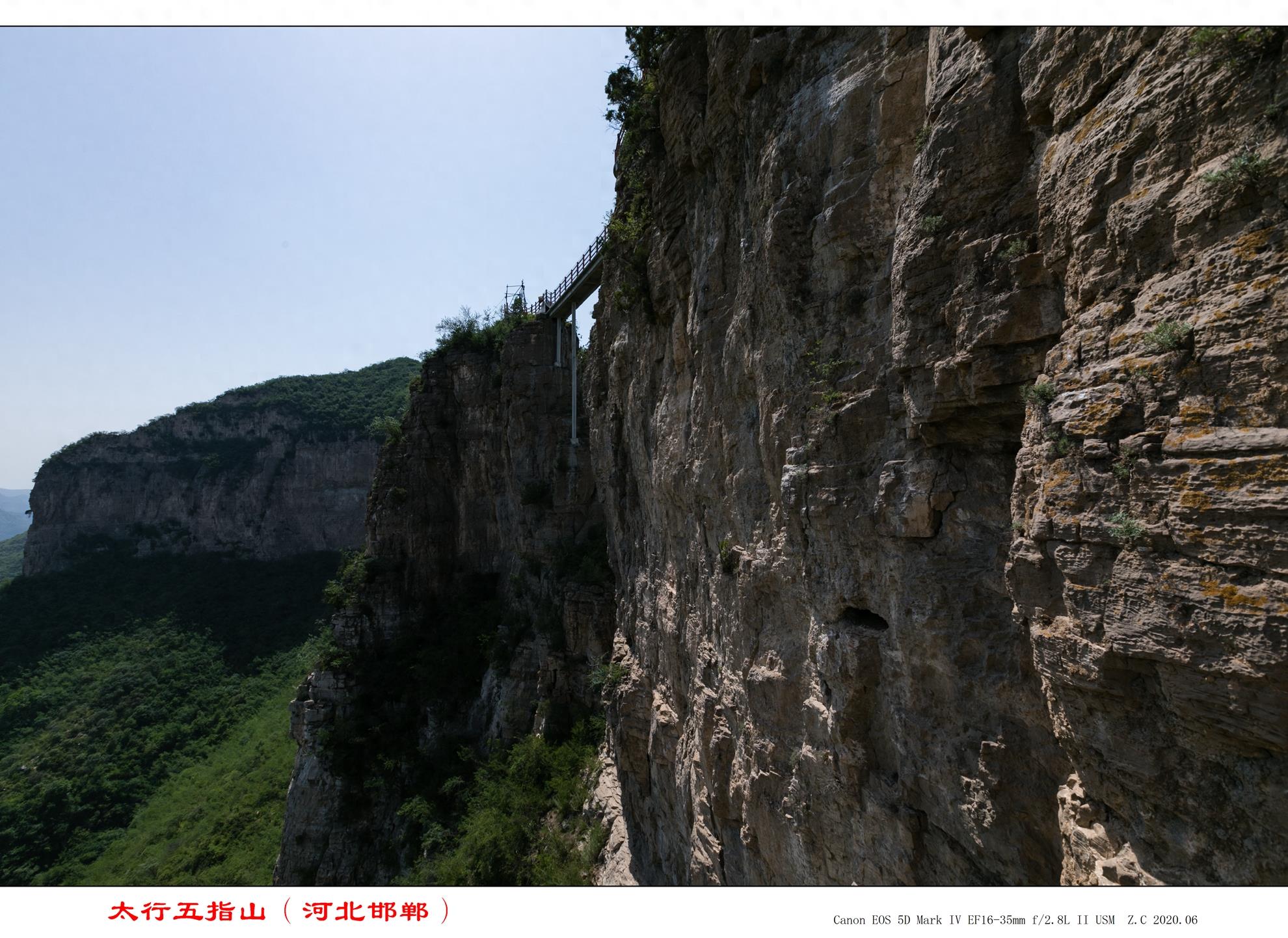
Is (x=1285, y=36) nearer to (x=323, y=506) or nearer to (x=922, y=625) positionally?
(x=922, y=625)

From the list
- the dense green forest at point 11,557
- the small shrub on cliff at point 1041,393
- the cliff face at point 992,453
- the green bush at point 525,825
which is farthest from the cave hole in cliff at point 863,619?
the dense green forest at point 11,557

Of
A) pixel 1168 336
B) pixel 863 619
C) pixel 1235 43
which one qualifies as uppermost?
pixel 1235 43

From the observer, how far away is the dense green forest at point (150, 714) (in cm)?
3111

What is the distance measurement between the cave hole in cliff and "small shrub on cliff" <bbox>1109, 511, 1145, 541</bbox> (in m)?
3.15

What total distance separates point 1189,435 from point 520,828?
19852mm

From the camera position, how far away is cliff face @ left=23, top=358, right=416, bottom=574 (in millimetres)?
61625

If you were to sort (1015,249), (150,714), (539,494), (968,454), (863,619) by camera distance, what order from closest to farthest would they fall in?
1. (1015,249)
2. (968,454)
3. (863,619)
4. (539,494)
5. (150,714)

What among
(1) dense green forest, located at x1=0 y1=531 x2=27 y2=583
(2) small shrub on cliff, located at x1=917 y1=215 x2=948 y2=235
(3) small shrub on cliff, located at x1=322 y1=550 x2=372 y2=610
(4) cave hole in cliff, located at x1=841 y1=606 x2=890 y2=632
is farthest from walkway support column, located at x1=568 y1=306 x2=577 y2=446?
(1) dense green forest, located at x1=0 y1=531 x2=27 y2=583

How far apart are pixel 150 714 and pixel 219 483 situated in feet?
99.0

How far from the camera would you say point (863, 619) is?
23.6 ft

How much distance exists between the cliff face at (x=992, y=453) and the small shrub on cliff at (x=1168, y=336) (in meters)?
0.02

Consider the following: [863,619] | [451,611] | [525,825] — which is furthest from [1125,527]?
[451,611]

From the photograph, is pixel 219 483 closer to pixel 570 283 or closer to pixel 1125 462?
pixel 570 283

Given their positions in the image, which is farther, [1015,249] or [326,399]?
[326,399]
